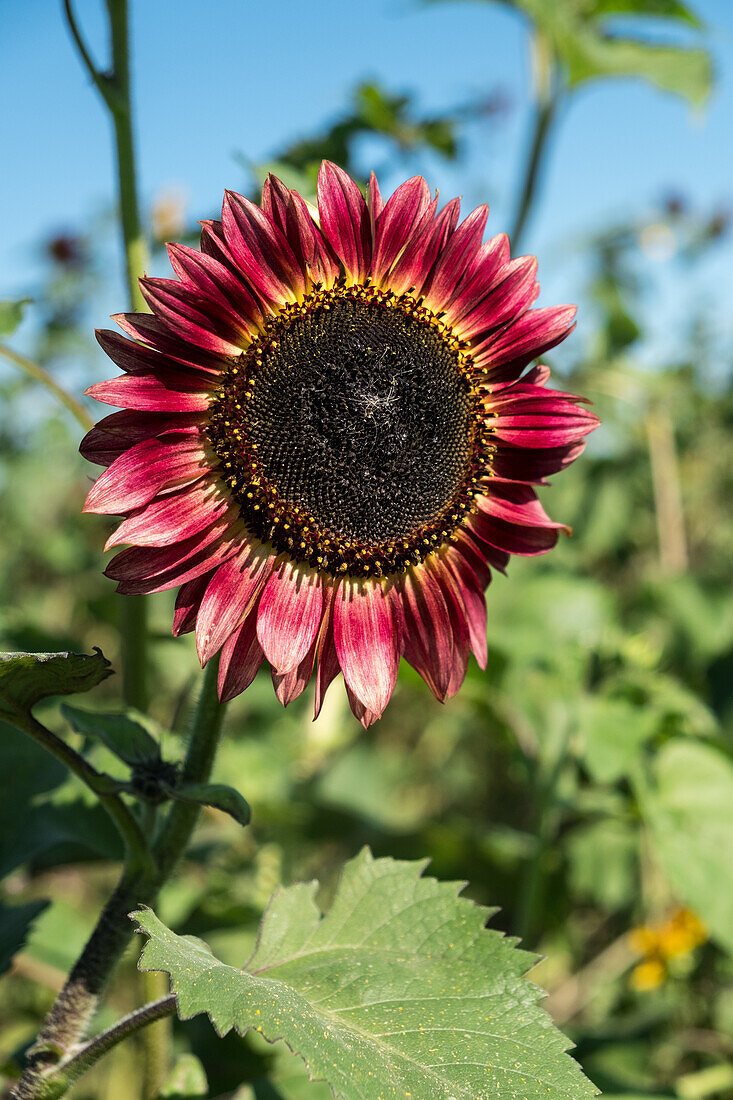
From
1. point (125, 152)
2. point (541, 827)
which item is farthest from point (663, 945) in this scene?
point (125, 152)

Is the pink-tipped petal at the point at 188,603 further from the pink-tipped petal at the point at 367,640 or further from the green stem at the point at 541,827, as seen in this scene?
the green stem at the point at 541,827

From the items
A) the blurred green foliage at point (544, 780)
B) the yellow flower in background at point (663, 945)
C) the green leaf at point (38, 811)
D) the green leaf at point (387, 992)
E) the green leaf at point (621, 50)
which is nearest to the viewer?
the green leaf at point (387, 992)

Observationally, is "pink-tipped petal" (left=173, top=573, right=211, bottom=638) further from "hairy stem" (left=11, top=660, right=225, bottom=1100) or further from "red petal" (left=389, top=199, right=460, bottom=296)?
"red petal" (left=389, top=199, right=460, bottom=296)

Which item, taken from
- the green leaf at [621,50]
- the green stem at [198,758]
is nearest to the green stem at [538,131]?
the green leaf at [621,50]

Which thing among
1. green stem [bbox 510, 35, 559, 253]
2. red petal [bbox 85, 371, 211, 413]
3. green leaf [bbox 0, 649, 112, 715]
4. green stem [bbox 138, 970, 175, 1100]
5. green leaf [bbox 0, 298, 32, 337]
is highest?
green stem [bbox 510, 35, 559, 253]

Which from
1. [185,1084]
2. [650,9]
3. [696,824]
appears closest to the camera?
[185,1084]

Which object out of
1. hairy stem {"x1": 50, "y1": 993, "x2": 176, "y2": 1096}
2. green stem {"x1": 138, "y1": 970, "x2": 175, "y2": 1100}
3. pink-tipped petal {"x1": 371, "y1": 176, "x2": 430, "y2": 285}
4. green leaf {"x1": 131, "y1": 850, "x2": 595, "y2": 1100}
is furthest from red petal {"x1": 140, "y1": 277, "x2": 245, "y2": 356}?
green stem {"x1": 138, "y1": 970, "x2": 175, "y2": 1100}

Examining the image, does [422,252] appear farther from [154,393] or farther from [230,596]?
[230,596]
